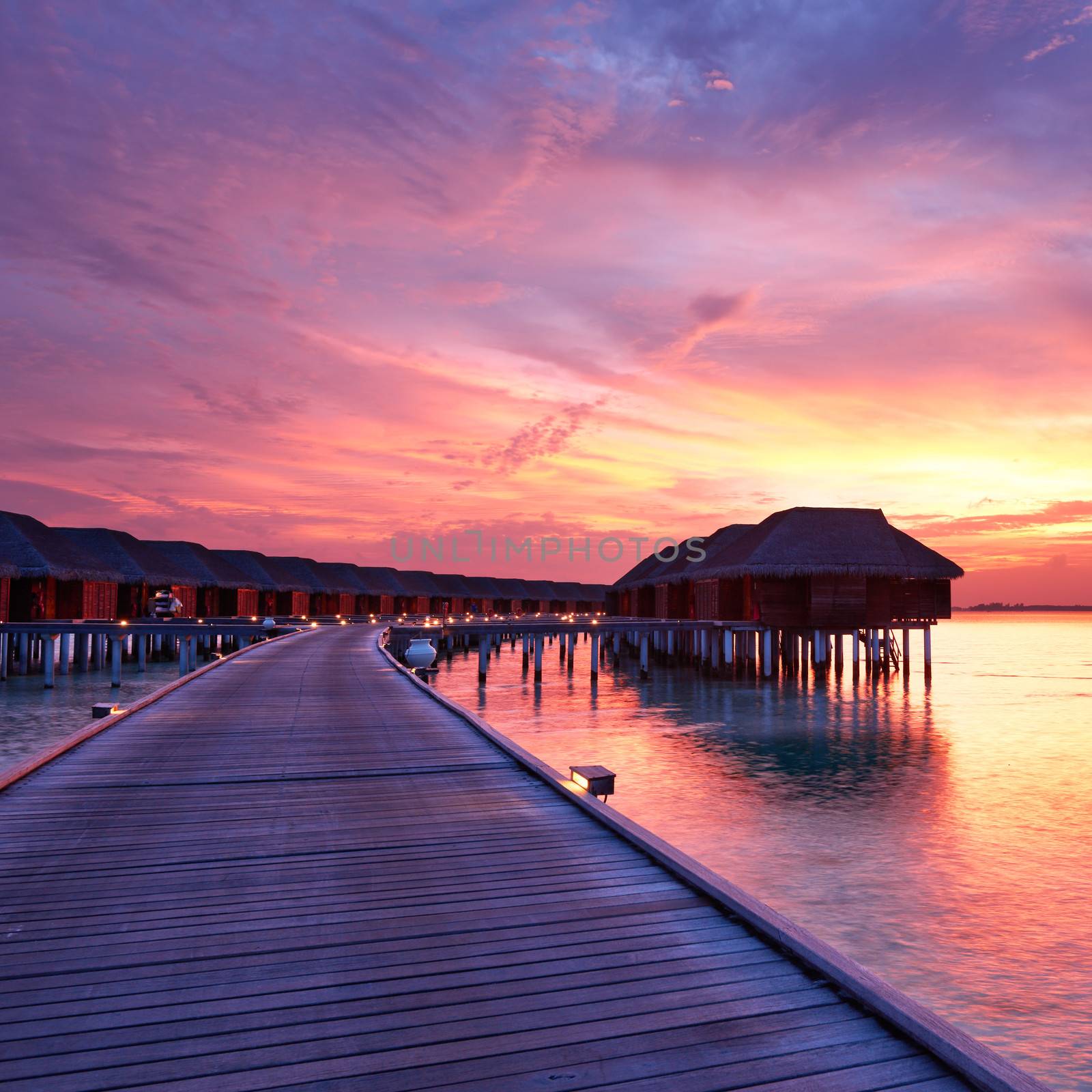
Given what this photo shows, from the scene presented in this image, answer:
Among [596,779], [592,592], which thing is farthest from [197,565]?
[592,592]

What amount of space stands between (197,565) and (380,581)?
3162cm

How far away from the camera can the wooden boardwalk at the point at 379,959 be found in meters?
2.97

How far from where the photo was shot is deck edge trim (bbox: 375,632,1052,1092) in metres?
2.88

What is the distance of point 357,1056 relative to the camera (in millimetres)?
3016

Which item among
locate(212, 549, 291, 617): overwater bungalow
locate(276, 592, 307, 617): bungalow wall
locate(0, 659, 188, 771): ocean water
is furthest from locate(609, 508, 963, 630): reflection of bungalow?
locate(276, 592, 307, 617): bungalow wall

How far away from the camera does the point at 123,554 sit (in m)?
45.0

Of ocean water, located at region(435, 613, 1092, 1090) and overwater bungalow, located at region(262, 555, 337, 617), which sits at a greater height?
overwater bungalow, located at region(262, 555, 337, 617)

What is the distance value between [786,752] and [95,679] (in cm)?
2554

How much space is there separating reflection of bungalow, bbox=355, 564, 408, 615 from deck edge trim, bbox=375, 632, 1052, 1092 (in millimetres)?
78270

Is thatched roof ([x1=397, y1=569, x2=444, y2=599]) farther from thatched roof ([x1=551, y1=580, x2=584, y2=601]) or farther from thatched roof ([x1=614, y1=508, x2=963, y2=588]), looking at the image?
thatched roof ([x1=614, y1=508, x2=963, y2=588])

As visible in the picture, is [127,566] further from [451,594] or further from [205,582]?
[451,594]

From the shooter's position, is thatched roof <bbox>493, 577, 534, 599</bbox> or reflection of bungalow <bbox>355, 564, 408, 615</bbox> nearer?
reflection of bungalow <bbox>355, 564, 408, 615</bbox>

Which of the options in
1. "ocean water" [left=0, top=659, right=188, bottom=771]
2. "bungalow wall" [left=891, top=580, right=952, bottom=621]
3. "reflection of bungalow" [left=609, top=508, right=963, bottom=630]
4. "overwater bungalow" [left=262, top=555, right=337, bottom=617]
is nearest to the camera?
"ocean water" [left=0, top=659, right=188, bottom=771]

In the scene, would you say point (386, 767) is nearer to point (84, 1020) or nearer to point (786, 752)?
point (84, 1020)
